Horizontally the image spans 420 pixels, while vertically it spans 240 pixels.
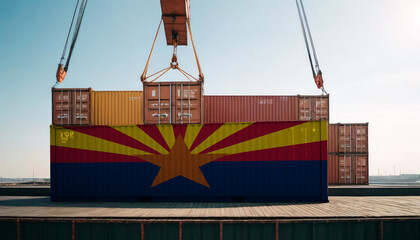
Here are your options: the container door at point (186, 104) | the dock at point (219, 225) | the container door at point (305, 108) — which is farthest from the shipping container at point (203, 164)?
the container door at point (305, 108)

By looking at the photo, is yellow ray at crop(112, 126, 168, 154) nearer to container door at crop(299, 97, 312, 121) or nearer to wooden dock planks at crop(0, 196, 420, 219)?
wooden dock planks at crop(0, 196, 420, 219)

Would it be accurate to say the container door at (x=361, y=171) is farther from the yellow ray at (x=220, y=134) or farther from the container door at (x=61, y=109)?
the container door at (x=61, y=109)

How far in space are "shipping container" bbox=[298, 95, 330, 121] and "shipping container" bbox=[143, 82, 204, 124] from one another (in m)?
8.03

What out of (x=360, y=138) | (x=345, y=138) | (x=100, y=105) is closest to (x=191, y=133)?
(x=100, y=105)

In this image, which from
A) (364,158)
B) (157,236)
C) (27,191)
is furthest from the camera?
(364,158)

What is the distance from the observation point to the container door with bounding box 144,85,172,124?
15.0m

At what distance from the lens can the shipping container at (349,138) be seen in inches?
762

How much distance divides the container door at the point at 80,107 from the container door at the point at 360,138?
20.2 m

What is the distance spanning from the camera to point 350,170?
1912 centimetres

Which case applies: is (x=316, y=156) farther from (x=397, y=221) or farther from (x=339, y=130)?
(x=339, y=130)

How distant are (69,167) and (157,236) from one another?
649 centimetres

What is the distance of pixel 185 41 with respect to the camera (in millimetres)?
15250

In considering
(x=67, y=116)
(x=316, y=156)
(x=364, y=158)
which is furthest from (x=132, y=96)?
(x=364, y=158)

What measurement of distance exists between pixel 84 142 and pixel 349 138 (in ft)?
61.5
